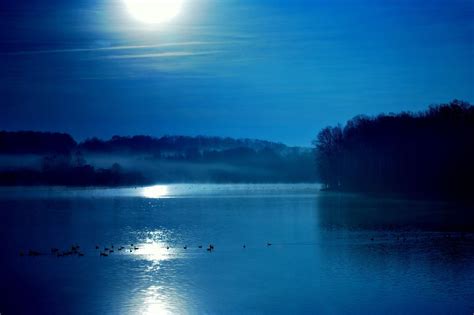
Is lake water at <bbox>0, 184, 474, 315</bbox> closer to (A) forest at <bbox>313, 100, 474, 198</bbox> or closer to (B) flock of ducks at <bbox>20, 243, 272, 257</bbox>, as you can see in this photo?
(B) flock of ducks at <bbox>20, 243, 272, 257</bbox>

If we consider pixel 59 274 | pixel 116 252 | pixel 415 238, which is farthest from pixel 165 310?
pixel 415 238

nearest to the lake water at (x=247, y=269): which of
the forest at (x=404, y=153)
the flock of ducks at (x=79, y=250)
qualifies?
the flock of ducks at (x=79, y=250)

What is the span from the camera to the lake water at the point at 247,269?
65.3ft

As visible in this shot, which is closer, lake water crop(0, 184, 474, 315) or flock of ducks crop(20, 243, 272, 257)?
lake water crop(0, 184, 474, 315)

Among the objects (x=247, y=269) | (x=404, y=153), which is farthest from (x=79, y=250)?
(x=404, y=153)

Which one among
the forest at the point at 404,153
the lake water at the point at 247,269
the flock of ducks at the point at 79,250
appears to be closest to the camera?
the lake water at the point at 247,269

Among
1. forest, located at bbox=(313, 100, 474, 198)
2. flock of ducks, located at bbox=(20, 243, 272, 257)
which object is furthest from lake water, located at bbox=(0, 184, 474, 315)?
forest, located at bbox=(313, 100, 474, 198)

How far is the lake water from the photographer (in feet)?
65.3

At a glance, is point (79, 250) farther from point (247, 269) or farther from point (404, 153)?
point (404, 153)

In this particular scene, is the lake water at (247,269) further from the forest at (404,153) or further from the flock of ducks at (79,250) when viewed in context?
the forest at (404,153)

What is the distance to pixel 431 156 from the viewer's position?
90.6 m

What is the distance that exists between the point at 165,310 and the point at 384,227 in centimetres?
2664

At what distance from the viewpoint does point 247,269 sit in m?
26.5

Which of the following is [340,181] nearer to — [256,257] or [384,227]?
[384,227]
